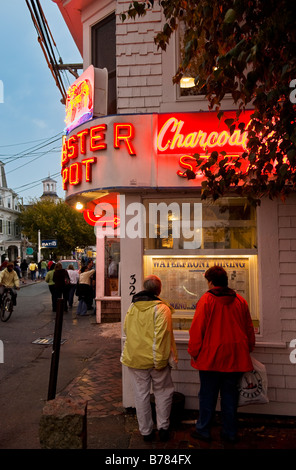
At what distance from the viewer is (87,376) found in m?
6.55

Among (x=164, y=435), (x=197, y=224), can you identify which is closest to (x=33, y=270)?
(x=197, y=224)

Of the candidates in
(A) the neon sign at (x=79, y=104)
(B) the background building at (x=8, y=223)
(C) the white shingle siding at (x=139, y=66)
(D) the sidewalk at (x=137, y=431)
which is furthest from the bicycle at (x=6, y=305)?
(B) the background building at (x=8, y=223)

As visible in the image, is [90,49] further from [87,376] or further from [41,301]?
[41,301]

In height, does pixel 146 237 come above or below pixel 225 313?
above

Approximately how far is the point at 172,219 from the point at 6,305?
841 cm

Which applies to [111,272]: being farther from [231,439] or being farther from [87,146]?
[231,439]

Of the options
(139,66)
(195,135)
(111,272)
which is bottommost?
(111,272)

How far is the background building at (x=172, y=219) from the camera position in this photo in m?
4.80

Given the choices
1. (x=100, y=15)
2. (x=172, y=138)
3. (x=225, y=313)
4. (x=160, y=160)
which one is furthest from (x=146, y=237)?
(x=100, y=15)

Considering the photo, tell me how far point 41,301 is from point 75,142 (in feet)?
42.6

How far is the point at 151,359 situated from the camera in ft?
13.2

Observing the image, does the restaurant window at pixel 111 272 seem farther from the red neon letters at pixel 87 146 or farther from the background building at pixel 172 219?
the background building at pixel 172 219

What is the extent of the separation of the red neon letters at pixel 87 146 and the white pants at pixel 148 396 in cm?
271

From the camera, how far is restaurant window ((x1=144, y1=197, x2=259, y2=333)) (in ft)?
17.0
